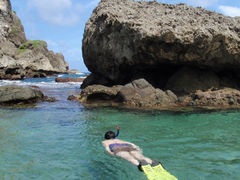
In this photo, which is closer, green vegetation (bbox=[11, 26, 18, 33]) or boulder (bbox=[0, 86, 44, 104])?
boulder (bbox=[0, 86, 44, 104])

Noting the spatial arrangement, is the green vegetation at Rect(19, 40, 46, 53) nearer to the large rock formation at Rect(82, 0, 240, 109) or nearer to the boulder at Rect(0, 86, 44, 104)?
the boulder at Rect(0, 86, 44, 104)

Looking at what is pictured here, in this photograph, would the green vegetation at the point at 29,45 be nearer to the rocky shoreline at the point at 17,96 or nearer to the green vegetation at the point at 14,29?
the green vegetation at the point at 14,29

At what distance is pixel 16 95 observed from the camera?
13.0 m

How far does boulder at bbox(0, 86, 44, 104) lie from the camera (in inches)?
503

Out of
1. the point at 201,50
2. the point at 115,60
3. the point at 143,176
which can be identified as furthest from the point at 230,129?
the point at 115,60

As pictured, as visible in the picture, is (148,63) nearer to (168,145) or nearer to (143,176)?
(168,145)

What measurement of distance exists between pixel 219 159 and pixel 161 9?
38.1 ft

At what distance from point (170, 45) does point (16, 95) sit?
374 inches

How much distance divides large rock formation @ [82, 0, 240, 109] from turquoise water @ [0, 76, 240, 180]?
356cm

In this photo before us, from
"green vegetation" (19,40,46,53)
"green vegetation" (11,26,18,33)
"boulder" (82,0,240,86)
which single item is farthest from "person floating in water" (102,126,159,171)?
"green vegetation" (11,26,18,33)

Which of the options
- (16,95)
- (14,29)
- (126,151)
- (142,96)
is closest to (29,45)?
(14,29)

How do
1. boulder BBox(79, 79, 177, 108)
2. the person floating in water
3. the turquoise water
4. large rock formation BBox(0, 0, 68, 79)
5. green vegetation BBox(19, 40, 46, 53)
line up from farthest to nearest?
green vegetation BBox(19, 40, 46, 53)
large rock formation BBox(0, 0, 68, 79)
boulder BBox(79, 79, 177, 108)
the person floating in water
the turquoise water

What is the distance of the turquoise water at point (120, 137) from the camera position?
4419mm

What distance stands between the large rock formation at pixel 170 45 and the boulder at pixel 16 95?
223 inches
